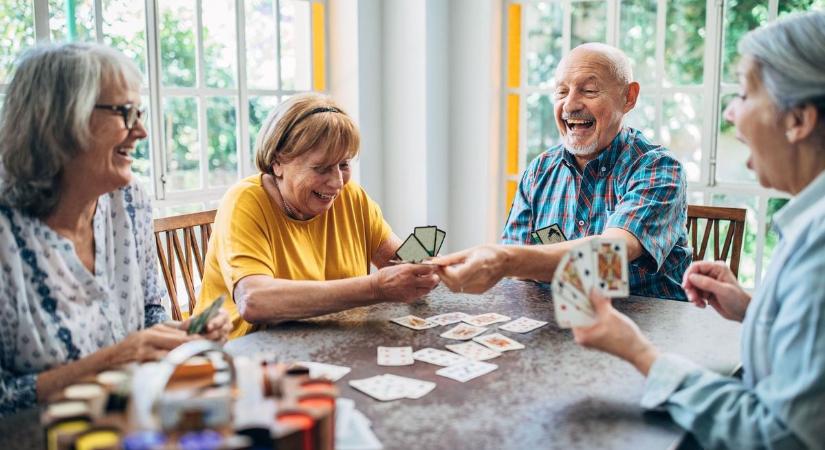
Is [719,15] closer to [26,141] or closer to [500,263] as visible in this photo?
[500,263]

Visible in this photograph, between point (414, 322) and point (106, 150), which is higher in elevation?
point (106, 150)

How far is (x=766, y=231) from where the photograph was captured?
388cm

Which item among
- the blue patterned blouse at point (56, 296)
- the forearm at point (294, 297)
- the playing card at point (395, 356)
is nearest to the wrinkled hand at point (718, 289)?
the playing card at point (395, 356)

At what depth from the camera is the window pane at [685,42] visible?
3.87m

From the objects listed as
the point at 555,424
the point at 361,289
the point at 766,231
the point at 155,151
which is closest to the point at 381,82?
the point at 155,151

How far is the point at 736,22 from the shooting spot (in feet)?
12.4

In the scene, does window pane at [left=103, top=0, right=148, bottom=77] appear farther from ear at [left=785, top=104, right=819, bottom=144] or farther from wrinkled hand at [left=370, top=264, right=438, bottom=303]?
ear at [left=785, top=104, right=819, bottom=144]

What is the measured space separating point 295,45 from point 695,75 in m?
2.20

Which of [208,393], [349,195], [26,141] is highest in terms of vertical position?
[26,141]

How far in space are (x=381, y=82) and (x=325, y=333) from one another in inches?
111

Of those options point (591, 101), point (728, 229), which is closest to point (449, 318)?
point (591, 101)

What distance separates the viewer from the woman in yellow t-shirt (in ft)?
6.36

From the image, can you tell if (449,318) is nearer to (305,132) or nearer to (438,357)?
(438,357)

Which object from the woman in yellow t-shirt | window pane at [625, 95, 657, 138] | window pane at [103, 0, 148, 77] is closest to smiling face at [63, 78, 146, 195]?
the woman in yellow t-shirt
